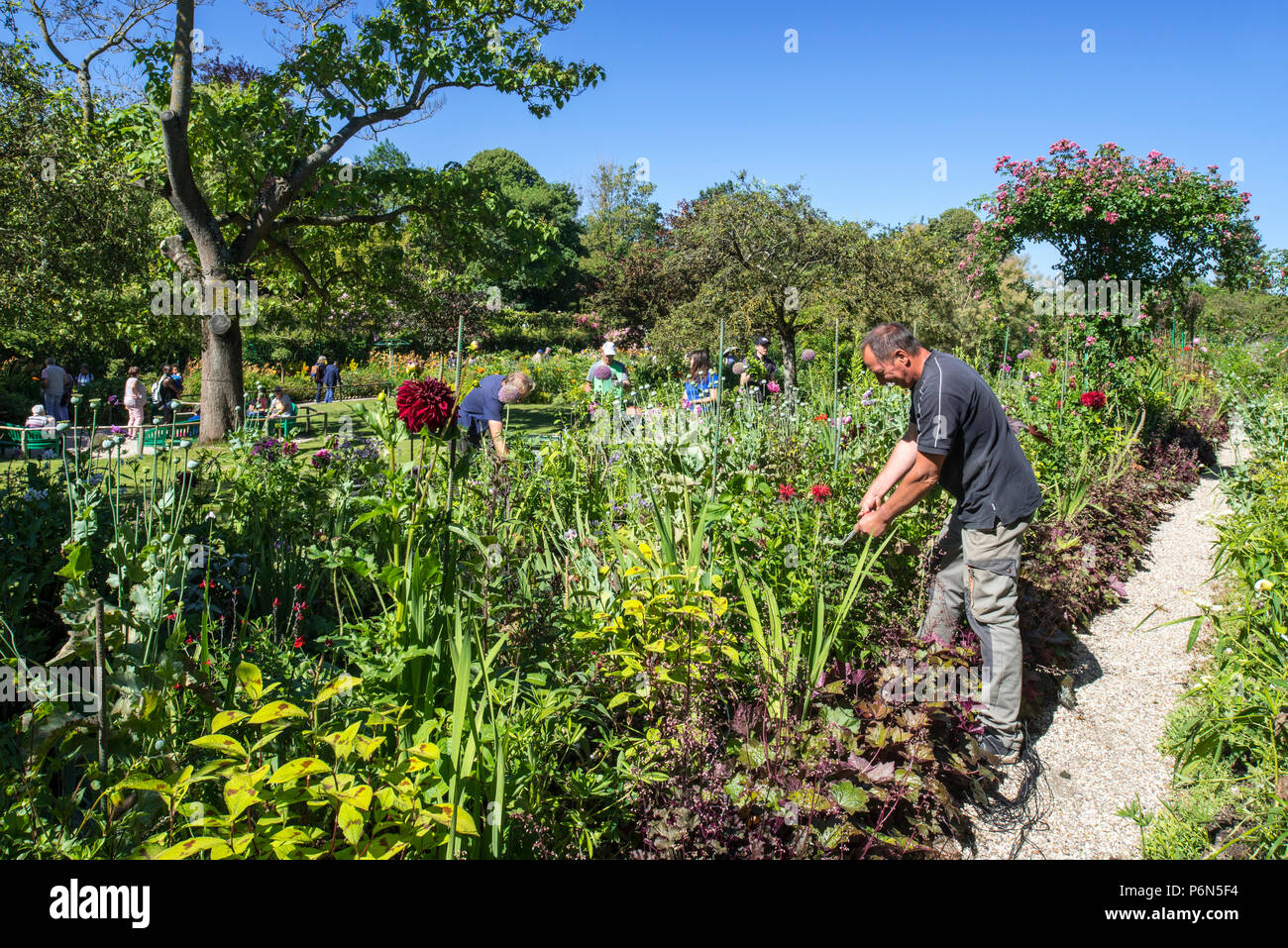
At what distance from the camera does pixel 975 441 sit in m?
2.95

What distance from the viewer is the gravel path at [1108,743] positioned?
250 cm

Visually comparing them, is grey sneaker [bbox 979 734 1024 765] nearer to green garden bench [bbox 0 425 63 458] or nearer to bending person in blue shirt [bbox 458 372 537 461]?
bending person in blue shirt [bbox 458 372 537 461]

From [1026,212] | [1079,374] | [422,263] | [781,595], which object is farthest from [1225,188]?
[422,263]

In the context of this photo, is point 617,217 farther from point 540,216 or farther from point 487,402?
point 487,402

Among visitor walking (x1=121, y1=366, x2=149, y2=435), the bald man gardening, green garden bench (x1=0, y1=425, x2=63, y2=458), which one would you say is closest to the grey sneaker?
the bald man gardening

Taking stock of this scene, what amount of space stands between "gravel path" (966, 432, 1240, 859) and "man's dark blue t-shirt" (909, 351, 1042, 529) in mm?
980

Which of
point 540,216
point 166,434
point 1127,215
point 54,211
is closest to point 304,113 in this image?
point 54,211

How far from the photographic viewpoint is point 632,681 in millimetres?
2291

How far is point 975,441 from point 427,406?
2.13m

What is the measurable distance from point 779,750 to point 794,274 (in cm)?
928

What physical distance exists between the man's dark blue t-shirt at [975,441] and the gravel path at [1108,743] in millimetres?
980

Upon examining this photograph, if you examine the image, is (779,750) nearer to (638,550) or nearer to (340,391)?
(638,550)

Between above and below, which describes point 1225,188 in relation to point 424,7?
below

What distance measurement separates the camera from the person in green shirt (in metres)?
5.83
